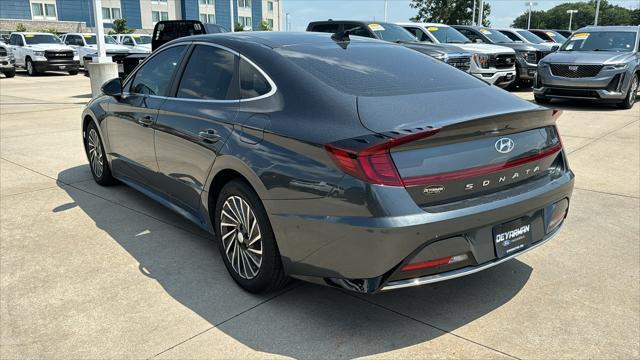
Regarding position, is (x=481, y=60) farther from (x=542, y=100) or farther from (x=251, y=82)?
(x=251, y=82)

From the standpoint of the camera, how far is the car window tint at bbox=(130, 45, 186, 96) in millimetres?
4414

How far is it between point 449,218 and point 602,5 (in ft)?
551

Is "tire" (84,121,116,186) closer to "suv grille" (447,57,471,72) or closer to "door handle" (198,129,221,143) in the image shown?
"door handle" (198,129,221,143)

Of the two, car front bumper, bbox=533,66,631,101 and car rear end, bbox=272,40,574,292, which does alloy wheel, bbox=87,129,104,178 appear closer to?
car rear end, bbox=272,40,574,292

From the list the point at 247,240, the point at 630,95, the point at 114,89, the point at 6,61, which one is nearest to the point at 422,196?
the point at 247,240

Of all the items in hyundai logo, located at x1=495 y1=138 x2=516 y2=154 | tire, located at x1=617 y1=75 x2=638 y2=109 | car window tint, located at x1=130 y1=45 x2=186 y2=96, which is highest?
car window tint, located at x1=130 y1=45 x2=186 y2=96

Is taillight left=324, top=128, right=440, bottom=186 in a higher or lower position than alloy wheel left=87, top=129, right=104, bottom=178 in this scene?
higher

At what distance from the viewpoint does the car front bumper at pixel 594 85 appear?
11.3 meters

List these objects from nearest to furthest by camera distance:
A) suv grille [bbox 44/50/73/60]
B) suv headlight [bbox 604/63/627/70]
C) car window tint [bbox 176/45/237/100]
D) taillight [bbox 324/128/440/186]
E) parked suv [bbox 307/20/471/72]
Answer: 1. taillight [bbox 324/128/440/186]
2. car window tint [bbox 176/45/237/100]
3. suv headlight [bbox 604/63/627/70]
4. parked suv [bbox 307/20/471/72]
5. suv grille [bbox 44/50/73/60]

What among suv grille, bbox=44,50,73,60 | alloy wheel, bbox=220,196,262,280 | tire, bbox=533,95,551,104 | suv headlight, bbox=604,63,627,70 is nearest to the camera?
alloy wheel, bbox=220,196,262,280

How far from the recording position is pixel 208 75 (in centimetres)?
392

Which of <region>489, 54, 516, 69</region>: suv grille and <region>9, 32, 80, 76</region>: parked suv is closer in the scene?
<region>489, 54, 516, 69</region>: suv grille

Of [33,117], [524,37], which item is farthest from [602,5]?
[33,117]

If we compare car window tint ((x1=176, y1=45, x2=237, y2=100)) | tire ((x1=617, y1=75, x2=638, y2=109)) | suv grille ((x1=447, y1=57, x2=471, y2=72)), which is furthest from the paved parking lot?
tire ((x1=617, y1=75, x2=638, y2=109))
